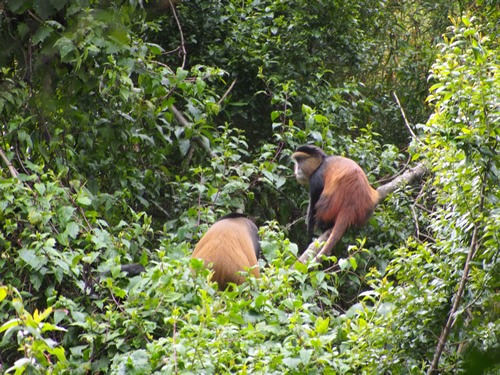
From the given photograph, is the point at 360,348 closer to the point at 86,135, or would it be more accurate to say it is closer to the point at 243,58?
the point at 86,135

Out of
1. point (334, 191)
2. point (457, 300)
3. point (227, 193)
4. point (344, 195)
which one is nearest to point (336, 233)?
point (344, 195)

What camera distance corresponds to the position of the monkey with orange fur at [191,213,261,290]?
17.5 ft

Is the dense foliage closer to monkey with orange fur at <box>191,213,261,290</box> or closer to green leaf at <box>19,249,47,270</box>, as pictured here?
green leaf at <box>19,249,47,270</box>

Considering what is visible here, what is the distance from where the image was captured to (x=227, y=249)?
5.38 metres

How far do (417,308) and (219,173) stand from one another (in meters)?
2.72

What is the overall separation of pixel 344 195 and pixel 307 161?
0.56m

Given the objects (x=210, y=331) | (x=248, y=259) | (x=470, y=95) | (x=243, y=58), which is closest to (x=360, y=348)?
(x=210, y=331)

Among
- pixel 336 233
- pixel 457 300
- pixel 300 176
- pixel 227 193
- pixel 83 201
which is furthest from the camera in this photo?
pixel 300 176

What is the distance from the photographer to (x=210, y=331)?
329 centimetres

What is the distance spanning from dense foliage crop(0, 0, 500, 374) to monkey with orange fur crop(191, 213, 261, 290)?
Answer: 0.69 feet

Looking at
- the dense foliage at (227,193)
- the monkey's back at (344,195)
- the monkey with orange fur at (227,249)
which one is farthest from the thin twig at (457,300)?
the monkey's back at (344,195)

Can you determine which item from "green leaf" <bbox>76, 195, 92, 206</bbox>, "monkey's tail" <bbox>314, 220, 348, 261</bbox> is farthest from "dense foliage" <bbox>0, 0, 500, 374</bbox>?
"monkey's tail" <bbox>314, 220, 348, 261</bbox>

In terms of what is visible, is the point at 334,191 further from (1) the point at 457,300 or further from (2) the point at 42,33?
(1) the point at 457,300

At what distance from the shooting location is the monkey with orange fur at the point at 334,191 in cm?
693
